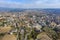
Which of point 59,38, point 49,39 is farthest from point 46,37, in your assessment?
point 59,38

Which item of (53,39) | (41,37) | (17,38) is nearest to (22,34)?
(17,38)

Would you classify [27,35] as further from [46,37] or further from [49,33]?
[49,33]

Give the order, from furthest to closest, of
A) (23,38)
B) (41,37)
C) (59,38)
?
(59,38)
(41,37)
(23,38)

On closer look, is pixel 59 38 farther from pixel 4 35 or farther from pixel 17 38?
pixel 4 35

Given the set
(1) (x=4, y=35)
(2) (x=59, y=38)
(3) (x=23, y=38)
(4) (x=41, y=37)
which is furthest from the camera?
(1) (x=4, y=35)

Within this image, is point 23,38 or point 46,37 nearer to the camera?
point 23,38

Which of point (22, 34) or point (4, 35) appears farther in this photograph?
point (4, 35)

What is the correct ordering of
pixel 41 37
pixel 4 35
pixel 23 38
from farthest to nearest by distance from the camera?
pixel 4 35
pixel 41 37
pixel 23 38

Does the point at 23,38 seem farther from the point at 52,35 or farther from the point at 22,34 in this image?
the point at 52,35
